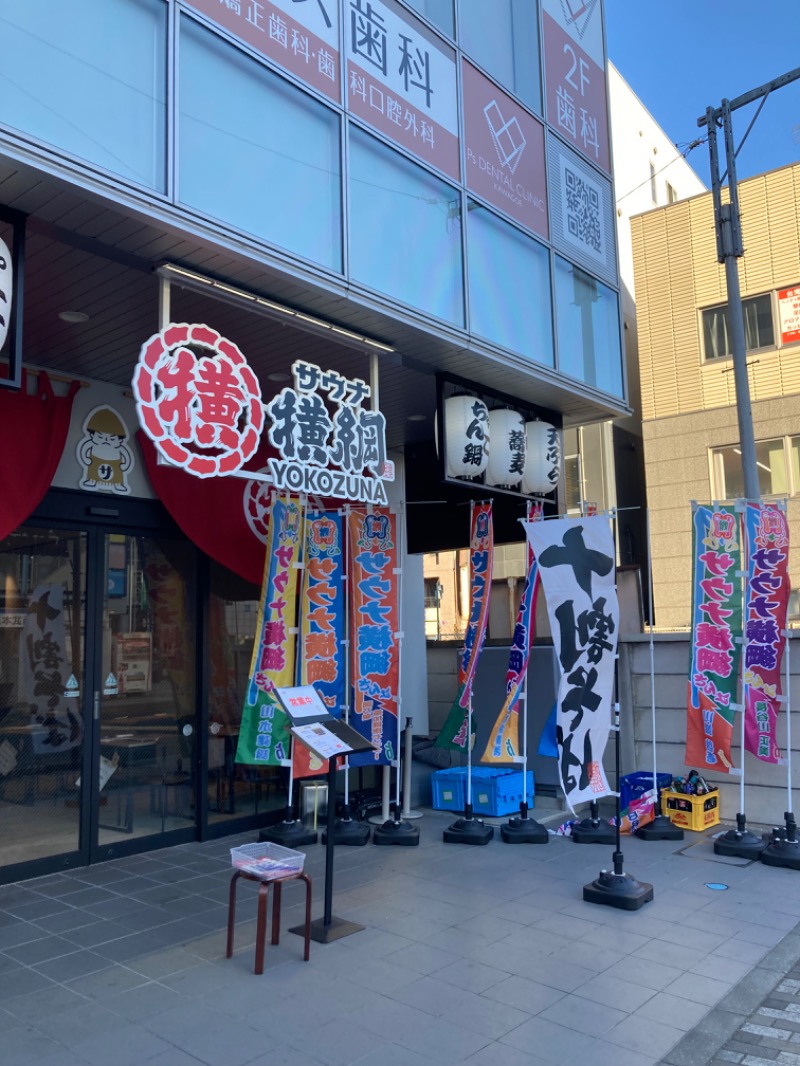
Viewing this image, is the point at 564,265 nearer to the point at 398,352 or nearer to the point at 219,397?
the point at 398,352

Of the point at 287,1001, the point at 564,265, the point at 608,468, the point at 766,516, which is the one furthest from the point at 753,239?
the point at 287,1001

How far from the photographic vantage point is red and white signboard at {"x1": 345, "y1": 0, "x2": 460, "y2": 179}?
23.4 feet

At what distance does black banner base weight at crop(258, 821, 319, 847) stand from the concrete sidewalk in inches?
20.3

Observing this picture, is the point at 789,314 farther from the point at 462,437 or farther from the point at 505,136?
the point at 462,437

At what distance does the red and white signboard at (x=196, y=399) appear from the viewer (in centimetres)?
558

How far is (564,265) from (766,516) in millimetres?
3539

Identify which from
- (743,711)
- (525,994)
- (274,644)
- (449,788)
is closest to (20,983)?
(525,994)

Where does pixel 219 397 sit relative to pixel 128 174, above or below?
below

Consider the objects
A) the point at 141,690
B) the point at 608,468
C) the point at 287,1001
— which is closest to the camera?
the point at 287,1001

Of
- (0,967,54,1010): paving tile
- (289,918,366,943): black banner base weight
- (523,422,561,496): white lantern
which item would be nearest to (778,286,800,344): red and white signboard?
(523,422,561,496): white lantern

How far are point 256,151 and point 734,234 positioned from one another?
23.0 feet

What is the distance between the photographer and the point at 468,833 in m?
8.57

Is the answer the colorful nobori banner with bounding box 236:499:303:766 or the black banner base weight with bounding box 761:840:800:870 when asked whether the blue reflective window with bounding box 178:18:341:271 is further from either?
the black banner base weight with bounding box 761:840:800:870

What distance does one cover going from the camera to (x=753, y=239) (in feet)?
62.8
